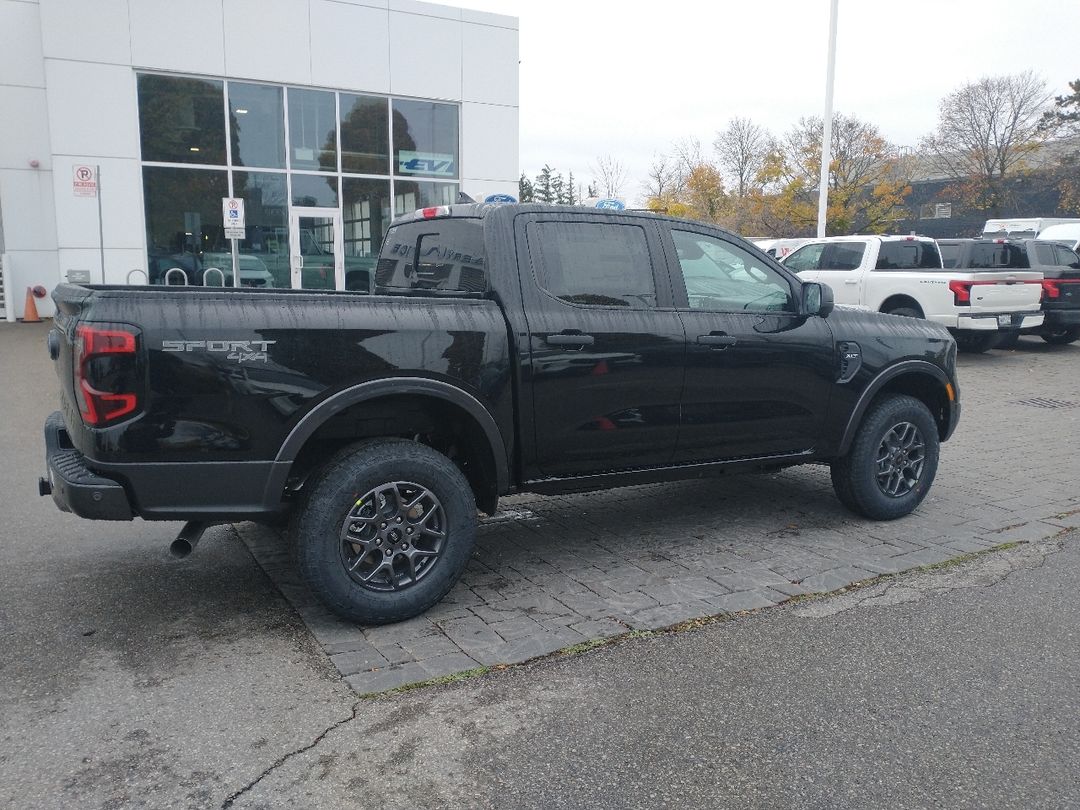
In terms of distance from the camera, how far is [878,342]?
5660mm

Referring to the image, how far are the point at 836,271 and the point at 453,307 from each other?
503 inches

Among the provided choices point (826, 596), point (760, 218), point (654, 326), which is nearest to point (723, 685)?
point (826, 596)

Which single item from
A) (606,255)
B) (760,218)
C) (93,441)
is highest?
(760,218)

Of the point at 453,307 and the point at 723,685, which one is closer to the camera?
the point at 723,685

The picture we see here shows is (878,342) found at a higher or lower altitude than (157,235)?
lower

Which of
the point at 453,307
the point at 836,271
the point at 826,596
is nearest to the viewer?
the point at 453,307

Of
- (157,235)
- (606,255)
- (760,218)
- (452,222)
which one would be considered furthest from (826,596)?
(760,218)

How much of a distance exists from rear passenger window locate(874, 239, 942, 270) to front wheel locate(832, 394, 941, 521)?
997cm

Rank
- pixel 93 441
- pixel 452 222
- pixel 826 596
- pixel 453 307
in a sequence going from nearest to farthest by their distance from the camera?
pixel 93 441, pixel 453 307, pixel 826 596, pixel 452 222

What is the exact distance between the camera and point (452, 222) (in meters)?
4.94

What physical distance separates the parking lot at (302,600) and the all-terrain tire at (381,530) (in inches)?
7.0

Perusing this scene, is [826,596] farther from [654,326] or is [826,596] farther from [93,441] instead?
[93,441]

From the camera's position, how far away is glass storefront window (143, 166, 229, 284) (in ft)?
58.6

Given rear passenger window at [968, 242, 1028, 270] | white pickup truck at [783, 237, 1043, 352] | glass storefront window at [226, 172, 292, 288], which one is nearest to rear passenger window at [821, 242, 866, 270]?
white pickup truck at [783, 237, 1043, 352]
